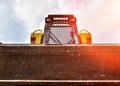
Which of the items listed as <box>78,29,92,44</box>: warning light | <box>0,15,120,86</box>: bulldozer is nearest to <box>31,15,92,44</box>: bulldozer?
<box>78,29,92,44</box>: warning light

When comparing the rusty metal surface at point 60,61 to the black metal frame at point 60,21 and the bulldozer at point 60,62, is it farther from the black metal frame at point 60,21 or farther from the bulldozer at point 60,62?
the black metal frame at point 60,21

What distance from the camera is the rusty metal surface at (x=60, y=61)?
267 inches

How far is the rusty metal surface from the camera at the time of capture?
22.2ft

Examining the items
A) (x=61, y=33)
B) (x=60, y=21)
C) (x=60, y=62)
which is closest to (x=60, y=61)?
(x=60, y=62)

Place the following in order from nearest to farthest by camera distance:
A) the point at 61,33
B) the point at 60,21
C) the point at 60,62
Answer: the point at 60,62
the point at 61,33
the point at 60,21

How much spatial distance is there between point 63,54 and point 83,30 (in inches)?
141

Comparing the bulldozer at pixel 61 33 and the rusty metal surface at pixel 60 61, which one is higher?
the bulldozer at pixel 61 33

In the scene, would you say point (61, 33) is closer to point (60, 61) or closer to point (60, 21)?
point (60, 21)

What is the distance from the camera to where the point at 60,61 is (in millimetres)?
6898

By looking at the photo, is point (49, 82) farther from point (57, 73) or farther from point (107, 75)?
point (107, 75)

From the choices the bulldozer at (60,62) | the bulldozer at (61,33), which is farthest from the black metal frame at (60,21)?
the bulldozer at (60,62)

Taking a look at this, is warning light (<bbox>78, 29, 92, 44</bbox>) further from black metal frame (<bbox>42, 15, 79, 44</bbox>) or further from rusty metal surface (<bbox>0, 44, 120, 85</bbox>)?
rusty metal surface (<bbox>0, 44, 120, 85</bbox>)

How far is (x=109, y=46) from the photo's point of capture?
692cm

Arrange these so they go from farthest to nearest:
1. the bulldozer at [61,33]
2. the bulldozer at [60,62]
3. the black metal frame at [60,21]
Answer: the black metal frame at [60,21] < the bulldozer at [61,33] < the bulldozer at [60,62]
